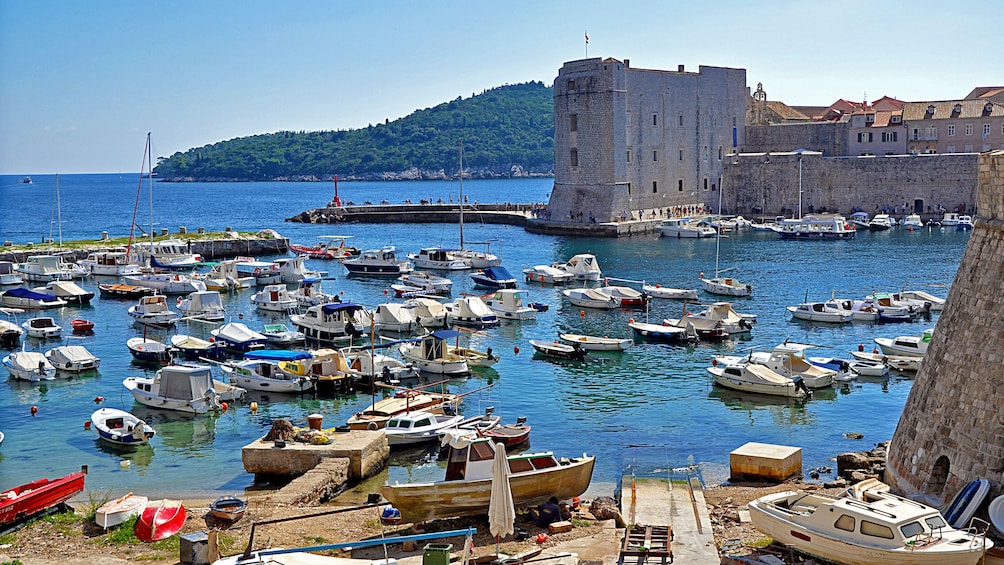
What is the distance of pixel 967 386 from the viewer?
1423 centimetres

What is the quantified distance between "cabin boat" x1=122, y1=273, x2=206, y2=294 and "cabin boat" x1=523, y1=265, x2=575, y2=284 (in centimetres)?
1465

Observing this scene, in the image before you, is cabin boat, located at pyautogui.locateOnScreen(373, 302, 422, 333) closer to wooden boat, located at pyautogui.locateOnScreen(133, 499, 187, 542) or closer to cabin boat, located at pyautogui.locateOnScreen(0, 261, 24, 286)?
wooden boat, located at pyautogui.locateOnScreen(133, 499, 187, 542)

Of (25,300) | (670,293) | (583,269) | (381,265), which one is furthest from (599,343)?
(25,300)

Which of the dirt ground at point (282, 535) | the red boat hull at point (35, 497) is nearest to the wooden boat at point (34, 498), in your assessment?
the red boat hull at point (35, 497)

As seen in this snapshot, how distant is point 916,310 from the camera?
3828cm

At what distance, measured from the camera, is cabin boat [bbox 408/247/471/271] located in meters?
53.9

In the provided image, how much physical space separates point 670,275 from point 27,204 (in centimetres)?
13715

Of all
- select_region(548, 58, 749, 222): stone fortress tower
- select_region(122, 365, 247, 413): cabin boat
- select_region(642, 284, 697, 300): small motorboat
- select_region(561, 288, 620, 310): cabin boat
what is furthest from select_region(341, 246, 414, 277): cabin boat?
select_region(122, 365, 247, 413): cabin boat

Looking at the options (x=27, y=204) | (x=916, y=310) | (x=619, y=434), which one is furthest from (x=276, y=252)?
(x=27, y=204)

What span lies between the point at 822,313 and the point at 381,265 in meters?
23.1

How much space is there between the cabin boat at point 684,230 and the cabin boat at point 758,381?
42922 millimetres

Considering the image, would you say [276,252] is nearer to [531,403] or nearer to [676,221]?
[676,221]

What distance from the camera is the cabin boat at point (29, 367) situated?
29.7 meters

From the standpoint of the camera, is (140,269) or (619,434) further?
(140,269)
